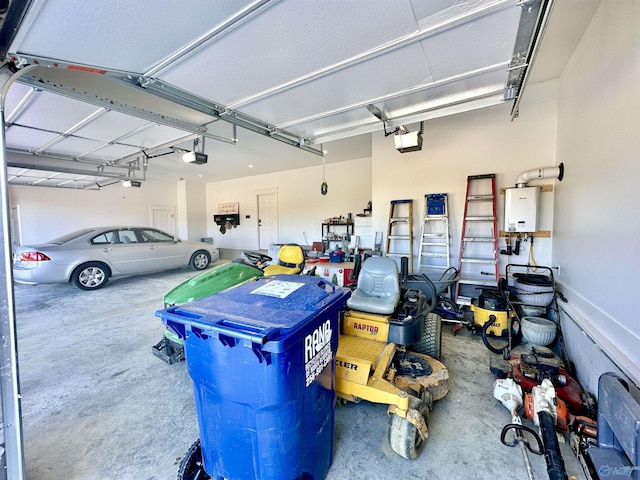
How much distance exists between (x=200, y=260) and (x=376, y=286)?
5.48 metres

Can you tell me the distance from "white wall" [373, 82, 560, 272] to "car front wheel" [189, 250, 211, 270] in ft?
14.7

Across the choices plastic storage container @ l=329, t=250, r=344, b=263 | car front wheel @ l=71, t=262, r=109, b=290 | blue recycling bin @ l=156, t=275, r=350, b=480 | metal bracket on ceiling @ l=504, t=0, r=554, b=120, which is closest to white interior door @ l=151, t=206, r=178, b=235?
car front wheel @ l=71, t=262, r=109, b=290

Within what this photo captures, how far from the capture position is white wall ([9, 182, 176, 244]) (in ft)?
22.9

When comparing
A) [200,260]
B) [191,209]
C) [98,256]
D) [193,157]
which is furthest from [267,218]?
[193,157]

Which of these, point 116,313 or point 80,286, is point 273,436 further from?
point 80,286

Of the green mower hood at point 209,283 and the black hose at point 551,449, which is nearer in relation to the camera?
the black hose at point 551,449

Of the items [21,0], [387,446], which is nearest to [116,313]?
[21,0]

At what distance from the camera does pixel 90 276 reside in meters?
4.97

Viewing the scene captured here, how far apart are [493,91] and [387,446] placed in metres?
2.83

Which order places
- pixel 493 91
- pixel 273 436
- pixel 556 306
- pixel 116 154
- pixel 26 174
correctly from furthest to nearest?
pixel 26 174, pixel 116 154, pixel 556 306, pixel 493 91, pixel 273 436

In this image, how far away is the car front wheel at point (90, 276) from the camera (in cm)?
482

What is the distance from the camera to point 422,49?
1.70m

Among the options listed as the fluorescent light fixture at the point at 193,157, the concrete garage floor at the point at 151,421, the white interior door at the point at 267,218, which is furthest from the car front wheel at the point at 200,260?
the concrete garage floor at the point at 151,421

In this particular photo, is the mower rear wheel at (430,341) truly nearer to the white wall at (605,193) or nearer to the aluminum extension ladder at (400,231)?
the white wall at (605,193)
